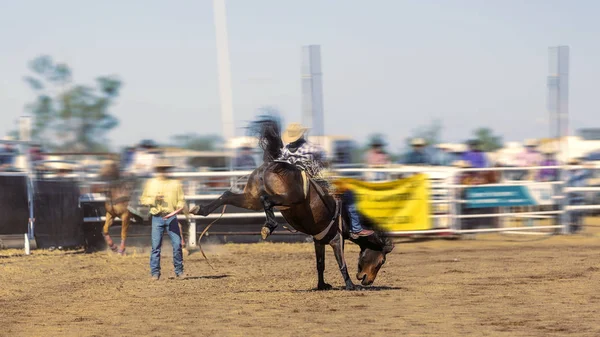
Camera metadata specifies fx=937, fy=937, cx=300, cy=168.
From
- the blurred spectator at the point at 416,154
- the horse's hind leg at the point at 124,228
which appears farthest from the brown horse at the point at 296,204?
the blurred spectator at the point at 416,154

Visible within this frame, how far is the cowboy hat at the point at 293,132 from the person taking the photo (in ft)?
34.2

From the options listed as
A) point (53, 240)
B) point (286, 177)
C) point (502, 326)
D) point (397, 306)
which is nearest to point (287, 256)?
point (53, 240)

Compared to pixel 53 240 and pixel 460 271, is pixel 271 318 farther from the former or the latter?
pixel 53 240

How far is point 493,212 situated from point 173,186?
8.04 meters

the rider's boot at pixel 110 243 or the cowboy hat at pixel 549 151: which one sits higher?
the cowboy hat at pixel 549 151

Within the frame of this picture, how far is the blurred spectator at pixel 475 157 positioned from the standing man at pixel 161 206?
25.4 feet

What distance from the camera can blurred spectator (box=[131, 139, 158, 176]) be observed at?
1719cm

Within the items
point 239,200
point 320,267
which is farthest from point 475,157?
point 239,200

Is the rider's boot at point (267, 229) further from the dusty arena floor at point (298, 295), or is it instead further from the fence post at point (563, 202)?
the fence post at point (563, 202)

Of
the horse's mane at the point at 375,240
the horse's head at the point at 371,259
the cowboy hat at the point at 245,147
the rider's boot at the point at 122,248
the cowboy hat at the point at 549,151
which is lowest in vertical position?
the rider's boot at the point at 122,248

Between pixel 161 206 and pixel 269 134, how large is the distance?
2.70 m

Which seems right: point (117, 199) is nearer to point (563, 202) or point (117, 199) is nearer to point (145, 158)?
point (145, 158)

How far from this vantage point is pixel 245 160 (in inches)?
709

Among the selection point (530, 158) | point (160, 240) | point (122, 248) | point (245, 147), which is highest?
point (245, 147)
